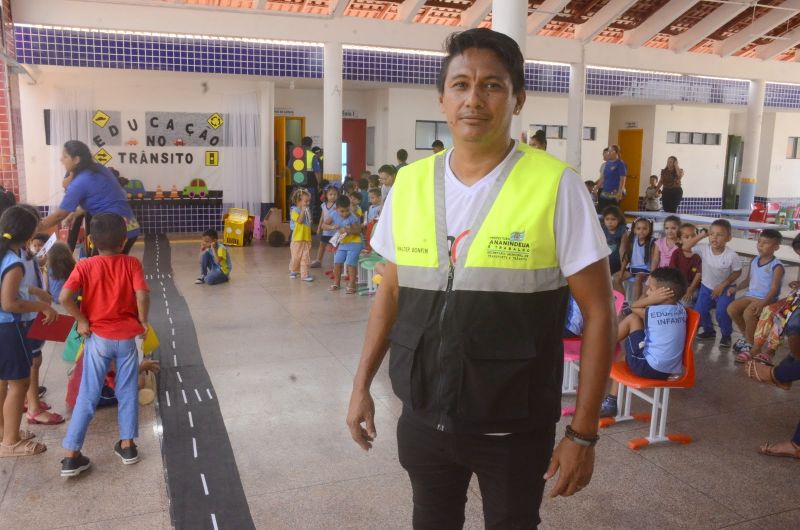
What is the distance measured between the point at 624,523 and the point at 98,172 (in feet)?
14.8

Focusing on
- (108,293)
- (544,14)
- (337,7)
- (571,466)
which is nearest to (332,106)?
(337,7)

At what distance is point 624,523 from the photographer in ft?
10.1

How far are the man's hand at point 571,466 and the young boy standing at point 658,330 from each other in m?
2.22

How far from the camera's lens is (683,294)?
4070 millimetres

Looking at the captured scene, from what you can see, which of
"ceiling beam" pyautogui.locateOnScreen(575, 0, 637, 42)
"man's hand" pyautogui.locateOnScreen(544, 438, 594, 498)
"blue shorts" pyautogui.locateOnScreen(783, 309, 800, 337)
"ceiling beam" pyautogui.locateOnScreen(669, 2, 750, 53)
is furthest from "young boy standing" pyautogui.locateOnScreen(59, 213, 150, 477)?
"ceiling beam" pyautogui.locateOnScreen(669, 2, 750, 53)

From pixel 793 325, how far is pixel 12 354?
4326 millimetres

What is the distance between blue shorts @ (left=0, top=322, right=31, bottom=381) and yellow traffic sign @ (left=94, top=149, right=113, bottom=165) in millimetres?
9633

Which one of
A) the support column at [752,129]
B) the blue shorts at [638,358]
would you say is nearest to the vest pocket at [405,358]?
the blue shorts at [638,358]

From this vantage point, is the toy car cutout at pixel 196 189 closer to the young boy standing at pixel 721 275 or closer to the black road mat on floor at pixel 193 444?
the black road mat on floor at pixel 193 444

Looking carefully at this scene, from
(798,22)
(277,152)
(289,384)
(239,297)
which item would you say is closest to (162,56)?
(277,152)

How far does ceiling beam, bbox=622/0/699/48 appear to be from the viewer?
42.1 feet

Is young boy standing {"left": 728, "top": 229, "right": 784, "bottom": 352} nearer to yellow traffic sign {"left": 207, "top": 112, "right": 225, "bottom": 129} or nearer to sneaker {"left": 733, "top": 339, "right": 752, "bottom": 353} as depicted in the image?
sneaker {"left": 733, "top": 339, "right": 752, "bottom": 353}

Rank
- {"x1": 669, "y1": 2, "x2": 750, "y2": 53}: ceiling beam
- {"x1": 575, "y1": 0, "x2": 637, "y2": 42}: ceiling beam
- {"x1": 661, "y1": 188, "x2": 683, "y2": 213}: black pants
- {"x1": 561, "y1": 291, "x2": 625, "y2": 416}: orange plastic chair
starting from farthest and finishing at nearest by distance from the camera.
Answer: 1. {"x1": 661, "y1": 188, "x2": 683, "y2": 213}: black pants
2. {"x1": 669, "y1": 2, "x2": 750, "y2": 53}: ceiling beam
3. {"x1": 575, "y1": 0, "x2": 637, "y2": 42}: ceiling beam
4. {"x1": 561, "y1": 291, "x2": 625, "y2": 416}: orange plastic chair

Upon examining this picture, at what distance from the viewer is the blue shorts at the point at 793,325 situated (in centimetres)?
375
